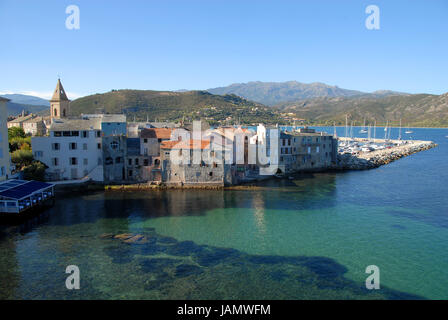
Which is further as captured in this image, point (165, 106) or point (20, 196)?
point (165, 106)

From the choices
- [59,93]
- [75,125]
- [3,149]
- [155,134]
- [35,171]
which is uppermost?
[59,93]

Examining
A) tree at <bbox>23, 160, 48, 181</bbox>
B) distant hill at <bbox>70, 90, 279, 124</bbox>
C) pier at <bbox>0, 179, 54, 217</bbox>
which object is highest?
distant hill at <bbox>70, 90, 279, 124</bbox>

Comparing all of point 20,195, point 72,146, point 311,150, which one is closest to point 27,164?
point 72,146

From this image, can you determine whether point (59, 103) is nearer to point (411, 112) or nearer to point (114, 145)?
point (114, 145)

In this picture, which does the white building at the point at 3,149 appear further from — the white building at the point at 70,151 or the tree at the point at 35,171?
the white building at the point at 70,151

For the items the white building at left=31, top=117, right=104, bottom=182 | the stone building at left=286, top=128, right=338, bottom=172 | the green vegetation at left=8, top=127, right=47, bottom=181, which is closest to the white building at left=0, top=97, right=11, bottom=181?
the green vegetation at left=8, top=127, right=47, bottom=181

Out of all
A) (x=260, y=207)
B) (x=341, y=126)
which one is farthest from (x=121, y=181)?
(x=341, y=126)

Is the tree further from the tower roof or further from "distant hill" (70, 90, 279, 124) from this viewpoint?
"distant hill" (70, 90, 279, 124)

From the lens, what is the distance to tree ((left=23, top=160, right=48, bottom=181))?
36.2 metres

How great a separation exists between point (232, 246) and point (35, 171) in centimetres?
2652

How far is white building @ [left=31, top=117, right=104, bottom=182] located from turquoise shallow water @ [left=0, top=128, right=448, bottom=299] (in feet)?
17.9

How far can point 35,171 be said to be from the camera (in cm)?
3700
